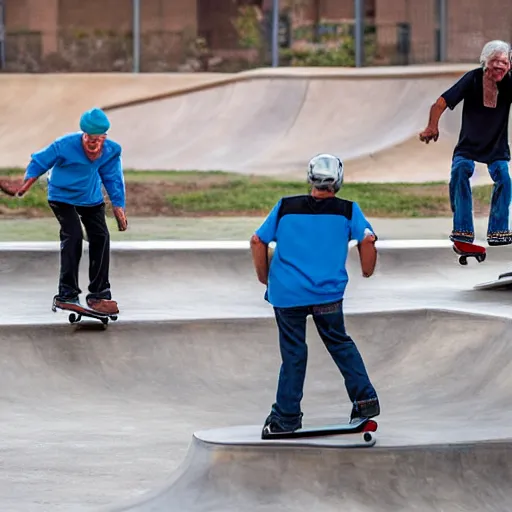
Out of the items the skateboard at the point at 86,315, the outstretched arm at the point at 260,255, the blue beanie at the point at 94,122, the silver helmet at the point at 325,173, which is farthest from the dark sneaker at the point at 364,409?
the skateboard at the point at 86,315

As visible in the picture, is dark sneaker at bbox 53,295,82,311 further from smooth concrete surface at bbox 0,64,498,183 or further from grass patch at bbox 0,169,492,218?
smooth concrete surface at bbox 0,64,498,183

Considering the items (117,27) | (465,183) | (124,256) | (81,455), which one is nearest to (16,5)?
(117,27)

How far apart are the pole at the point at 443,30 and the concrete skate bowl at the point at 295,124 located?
8.38ft

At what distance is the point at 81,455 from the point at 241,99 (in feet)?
70.2

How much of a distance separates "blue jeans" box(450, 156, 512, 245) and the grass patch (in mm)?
9758

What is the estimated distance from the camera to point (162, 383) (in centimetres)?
979

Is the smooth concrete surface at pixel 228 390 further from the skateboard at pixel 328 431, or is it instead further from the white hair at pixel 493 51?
the white hair at pixel 493 51

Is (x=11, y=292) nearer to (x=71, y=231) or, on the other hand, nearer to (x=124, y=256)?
(x=124, y=256)

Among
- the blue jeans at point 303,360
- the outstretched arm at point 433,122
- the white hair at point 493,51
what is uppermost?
the white hair at point 493,51

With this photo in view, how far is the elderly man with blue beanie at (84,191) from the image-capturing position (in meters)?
9.91

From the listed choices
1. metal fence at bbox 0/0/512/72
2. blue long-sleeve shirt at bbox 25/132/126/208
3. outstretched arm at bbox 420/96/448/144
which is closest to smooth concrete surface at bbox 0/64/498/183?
metal fence at bbox 0/0/512/72

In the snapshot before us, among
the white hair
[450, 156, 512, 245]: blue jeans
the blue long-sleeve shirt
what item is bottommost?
[450, 156, 512, 245]: blue jeans

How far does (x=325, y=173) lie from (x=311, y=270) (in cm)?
45

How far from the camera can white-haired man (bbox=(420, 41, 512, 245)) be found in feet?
34.3
